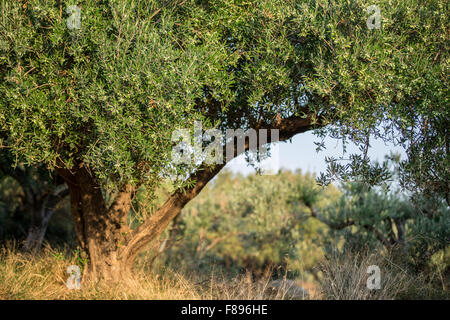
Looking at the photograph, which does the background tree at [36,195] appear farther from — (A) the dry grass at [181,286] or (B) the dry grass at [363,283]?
(B) the dry grass at [363,283]

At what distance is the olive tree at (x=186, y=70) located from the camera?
638cm

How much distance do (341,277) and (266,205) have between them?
13425 mm

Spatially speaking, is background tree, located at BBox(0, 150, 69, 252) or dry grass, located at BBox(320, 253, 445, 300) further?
background tree, located at BBox(0, 150, 69, 252)

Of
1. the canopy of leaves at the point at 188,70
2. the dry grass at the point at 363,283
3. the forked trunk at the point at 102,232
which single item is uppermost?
the canopy of leaves at the point at 188,70

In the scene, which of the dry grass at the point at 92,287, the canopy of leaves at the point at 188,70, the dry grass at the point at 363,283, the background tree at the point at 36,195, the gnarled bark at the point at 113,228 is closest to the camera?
the canopy of leaves at the point at 188,70

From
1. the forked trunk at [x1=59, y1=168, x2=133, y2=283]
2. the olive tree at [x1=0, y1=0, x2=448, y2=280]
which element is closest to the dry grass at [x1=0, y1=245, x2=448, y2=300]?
the forked trunk at [x1=59, y1=168, x2=133, y2=283]

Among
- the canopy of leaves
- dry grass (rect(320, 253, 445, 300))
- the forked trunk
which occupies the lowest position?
dry grass (rect(320, 253, 445, 300))

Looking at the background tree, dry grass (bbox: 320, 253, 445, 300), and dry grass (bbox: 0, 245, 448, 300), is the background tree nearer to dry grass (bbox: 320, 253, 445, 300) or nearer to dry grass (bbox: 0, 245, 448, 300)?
dry grass (bbox: 0, 245, 448, 300)

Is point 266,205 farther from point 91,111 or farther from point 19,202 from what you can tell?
point 91,111

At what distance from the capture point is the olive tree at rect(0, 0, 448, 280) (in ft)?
20.9

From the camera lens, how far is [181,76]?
6195 millimetres

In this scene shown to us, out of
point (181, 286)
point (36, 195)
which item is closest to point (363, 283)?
point (181, 286)

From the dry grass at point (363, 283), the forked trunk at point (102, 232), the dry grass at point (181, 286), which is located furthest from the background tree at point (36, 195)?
the dry grass at point (363, 283)

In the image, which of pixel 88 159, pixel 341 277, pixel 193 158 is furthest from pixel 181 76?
pixel 341 277
